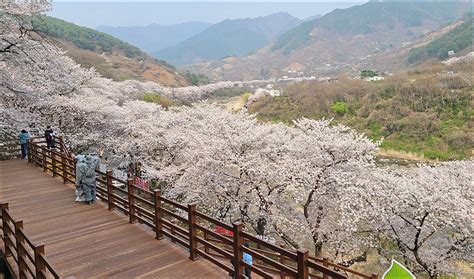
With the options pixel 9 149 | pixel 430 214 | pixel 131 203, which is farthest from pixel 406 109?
pixel 131 203

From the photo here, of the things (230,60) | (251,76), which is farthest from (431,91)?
(230,60)

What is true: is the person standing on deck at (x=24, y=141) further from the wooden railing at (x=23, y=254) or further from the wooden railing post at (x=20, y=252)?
the wooden railing post at (x=20, y=252)

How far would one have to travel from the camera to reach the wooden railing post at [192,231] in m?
6.20

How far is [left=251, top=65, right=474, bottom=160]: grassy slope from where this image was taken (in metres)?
39.1

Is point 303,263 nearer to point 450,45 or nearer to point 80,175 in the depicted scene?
point 80,175

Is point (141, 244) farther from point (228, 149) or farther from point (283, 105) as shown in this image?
point (283, 105)

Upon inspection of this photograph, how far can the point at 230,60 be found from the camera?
195125 millimetres

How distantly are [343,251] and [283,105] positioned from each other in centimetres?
4581

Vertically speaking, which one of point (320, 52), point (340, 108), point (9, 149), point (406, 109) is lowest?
point (340, 108)

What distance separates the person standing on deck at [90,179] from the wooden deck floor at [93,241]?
26 centimetres

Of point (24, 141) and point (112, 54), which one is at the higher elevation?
point (112, 54)

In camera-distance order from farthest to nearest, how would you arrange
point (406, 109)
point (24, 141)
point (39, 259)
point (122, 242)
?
A: point (406, 109) < point (24, 141) < point (122, 242) < point (39, 259)

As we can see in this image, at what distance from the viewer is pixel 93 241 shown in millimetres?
7305

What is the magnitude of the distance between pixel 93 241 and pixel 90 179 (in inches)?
104
